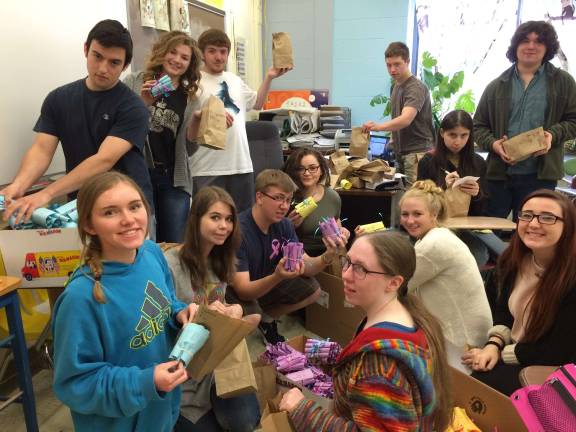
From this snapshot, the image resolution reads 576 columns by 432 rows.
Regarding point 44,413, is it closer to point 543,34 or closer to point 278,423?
point 278,423

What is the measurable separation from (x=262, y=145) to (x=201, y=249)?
5.93 feet

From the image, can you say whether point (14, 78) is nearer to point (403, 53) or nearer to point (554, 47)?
point (403, 53)

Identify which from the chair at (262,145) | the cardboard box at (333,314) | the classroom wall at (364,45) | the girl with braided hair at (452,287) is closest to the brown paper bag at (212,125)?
the cardboard box at (333,314)

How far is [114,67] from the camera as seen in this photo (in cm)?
189

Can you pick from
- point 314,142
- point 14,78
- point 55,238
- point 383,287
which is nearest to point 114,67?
point 14,78

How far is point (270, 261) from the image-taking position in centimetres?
243

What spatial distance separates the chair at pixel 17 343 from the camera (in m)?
1.61

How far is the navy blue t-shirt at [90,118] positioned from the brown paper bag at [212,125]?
422mm

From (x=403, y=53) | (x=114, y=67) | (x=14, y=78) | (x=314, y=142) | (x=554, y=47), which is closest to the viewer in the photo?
(x=114, y=67)

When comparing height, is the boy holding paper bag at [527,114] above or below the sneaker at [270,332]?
above

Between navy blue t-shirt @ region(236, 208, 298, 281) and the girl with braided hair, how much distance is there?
77 centimetres

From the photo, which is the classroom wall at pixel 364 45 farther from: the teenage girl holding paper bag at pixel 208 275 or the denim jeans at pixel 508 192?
the teenage girl holding paper bag at pixel 208 275

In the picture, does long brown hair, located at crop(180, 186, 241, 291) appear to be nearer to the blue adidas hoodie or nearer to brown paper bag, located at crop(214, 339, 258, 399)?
brown paper bag, located at crop(214, 339, 258, 399)

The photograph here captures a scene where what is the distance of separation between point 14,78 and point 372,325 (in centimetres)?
195
